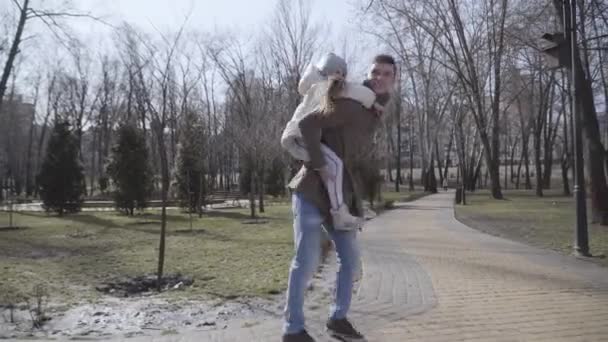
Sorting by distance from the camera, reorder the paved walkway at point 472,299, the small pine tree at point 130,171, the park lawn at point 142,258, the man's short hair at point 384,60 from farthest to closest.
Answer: the small pine tree at point 130,171 < the park lawn at point 142,258 < the paved walkway at point 472,299 < the man's short hair at point 384,60

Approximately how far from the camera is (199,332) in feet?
13.6

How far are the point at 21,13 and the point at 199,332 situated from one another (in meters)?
17.1

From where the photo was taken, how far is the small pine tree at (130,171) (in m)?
23.4

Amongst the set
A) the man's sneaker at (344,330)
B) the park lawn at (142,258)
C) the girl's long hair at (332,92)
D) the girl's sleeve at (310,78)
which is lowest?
the park lawn at (142,258)

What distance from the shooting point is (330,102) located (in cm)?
293

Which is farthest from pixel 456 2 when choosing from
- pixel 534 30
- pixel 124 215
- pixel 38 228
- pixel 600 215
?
pixel 38 228

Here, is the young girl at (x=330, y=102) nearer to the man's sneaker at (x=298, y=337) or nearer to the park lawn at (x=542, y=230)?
the man's sneaker at (x=298, y=337)

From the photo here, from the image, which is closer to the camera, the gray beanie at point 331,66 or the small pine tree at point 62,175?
the gray beanie at point 331,66

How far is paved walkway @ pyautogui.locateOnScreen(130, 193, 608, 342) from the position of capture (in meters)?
3.92

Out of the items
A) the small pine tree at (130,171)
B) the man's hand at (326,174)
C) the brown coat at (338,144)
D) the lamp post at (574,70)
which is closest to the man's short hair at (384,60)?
the brown coat at (338,144)

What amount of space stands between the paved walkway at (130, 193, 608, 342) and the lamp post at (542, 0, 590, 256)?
544 mm

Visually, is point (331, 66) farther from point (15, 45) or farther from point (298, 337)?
point (15, 45)

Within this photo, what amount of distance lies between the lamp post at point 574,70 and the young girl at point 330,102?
6420mm

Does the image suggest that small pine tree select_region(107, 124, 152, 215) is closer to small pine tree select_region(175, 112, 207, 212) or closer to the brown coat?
small pine tree select_region(175, 112, 207, 212)
